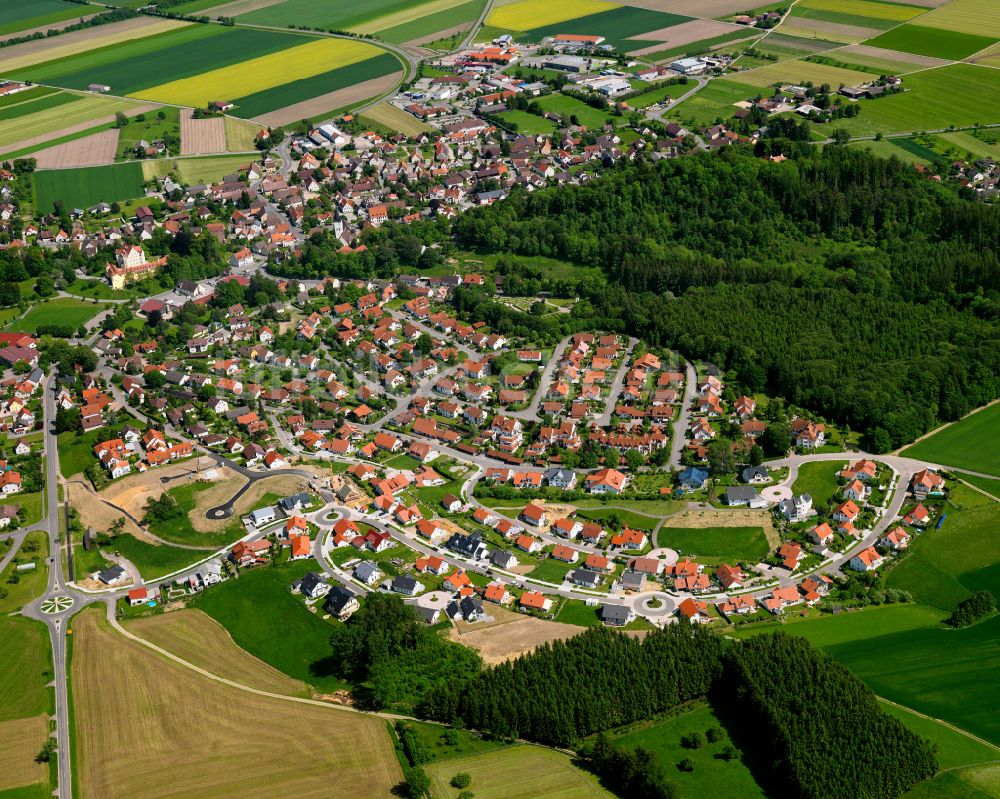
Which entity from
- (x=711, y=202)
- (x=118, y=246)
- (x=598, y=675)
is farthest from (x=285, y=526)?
(x=711, y=202)

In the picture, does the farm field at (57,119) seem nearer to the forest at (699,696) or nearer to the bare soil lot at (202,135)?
the bare soil lot at (202,135)

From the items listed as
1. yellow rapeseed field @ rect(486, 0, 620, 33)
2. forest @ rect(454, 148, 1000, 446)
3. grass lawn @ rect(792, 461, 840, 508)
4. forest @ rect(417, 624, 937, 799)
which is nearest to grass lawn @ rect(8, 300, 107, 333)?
forest @ rect(454, 148, 1000, 446)

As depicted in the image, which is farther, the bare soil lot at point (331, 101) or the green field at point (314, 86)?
the green field at point (314, 86)

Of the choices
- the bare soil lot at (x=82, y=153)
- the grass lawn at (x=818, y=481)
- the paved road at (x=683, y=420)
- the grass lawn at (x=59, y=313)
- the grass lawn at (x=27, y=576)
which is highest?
the bare soil lot at (x=82, y=153)

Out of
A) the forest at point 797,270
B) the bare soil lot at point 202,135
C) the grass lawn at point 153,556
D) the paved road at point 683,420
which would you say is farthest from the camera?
the bare soil lot at point 202,135

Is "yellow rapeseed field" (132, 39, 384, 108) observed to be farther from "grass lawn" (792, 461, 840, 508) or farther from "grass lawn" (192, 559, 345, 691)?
"grass lawn" (792, 461, 840, 508)

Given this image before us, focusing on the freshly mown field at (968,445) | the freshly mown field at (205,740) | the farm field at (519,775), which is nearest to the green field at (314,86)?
the freshly mown field at (968,445)
